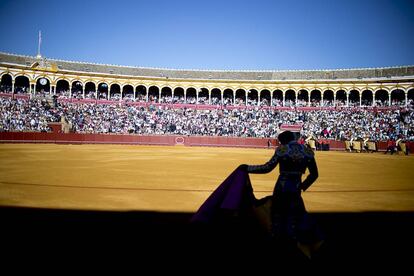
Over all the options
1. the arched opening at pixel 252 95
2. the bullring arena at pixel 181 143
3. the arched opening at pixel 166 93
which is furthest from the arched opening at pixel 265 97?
the arched opening at pixel 166 93

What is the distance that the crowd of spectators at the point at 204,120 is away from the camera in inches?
1122

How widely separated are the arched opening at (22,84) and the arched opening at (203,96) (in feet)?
70.8

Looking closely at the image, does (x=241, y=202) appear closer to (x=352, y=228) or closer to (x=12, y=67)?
(x=352, y=228)

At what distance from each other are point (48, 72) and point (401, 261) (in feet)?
130

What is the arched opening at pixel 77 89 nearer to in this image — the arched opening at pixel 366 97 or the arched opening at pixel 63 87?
the arched opening at pixel 63 87

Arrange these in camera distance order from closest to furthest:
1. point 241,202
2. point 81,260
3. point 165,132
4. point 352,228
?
point 81,260 → point 241,202 → point 352,228 → point 165,132

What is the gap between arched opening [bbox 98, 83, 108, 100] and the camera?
38.7 metres

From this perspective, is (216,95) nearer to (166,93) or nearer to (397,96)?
(166,93)

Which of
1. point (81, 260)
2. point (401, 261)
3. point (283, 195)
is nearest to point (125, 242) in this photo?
point (81, 260)

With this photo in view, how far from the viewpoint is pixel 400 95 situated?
3600 cm

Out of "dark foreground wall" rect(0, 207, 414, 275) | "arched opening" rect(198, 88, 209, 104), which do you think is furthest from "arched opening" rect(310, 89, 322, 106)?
"dark foreground wall" rect(0, 207, 414, 275)

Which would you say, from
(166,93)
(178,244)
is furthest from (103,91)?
(178,244)

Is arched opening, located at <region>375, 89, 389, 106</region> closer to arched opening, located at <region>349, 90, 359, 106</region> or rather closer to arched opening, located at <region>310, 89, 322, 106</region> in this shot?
arched opening, located at <region>349, 90, 359, 106</region>

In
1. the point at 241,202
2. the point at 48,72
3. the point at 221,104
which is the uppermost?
the point at 48,72
